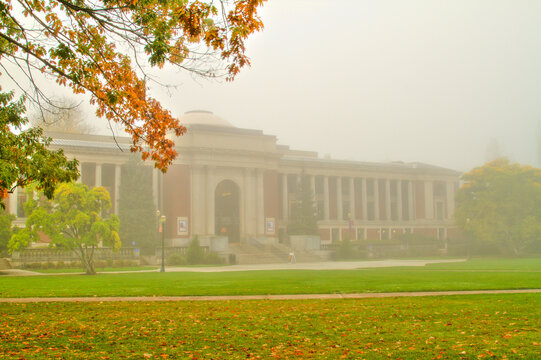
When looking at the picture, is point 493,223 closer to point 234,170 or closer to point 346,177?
point 346,177

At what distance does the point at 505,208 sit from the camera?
68.6m

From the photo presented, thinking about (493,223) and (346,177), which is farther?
(346,177)

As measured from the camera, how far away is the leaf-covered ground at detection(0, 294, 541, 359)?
8.61 metres

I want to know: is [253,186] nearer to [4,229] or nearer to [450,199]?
[4,229]

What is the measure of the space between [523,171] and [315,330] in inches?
2680

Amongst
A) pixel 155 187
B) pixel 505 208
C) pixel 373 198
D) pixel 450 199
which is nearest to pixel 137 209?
pixel 155 187

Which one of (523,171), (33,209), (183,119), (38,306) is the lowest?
(38,306)

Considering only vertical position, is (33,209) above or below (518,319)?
above

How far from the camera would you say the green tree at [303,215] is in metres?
71.4

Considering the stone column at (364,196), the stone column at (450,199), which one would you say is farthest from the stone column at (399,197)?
the stone column at (450,199)

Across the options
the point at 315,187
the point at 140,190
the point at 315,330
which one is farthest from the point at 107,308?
the point at 315,187

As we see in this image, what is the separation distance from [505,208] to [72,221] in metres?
54.3

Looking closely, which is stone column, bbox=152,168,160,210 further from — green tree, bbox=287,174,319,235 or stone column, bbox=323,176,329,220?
stone column, bbox=323,176,329,220

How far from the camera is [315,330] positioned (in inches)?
421
